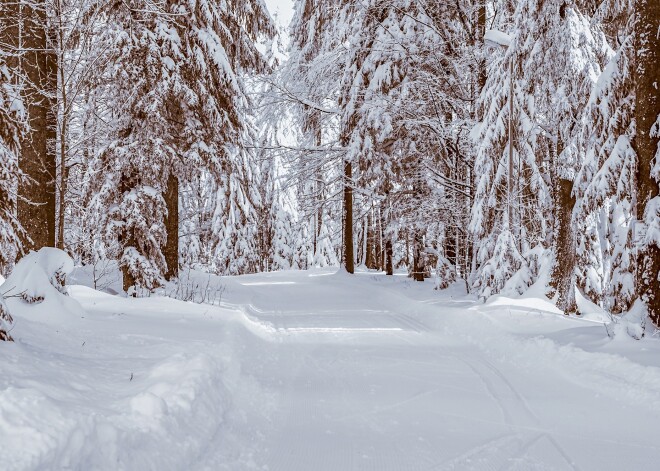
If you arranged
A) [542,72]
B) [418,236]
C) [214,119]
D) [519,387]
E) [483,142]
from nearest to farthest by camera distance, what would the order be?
1. [519,387]
2. [542,72]
3. [483,142]
4. [214,119]
5. [418,236]

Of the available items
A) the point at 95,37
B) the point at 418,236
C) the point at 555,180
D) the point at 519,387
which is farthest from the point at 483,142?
the point at 95,37

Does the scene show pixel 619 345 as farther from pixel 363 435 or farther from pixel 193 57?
pixel 193 57

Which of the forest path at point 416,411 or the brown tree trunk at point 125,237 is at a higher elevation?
the brown tree trunk at point 125,237

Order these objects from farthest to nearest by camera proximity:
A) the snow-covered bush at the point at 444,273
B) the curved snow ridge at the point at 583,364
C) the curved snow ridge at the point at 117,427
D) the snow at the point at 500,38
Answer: the snow-covered bush at the point at 444,273 → the snow at the point at 500,38 → the curved snow ridge at the point at 583,364 → the curved snow ridge at the point at 117,427

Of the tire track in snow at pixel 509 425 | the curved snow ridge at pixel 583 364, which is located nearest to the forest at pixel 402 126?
the curved snow ridge at pixel 583 364

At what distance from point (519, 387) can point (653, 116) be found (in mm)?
4676

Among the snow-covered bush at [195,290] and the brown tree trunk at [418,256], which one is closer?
the snow-covered bush at [195,290]

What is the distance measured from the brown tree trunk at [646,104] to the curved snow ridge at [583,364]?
155 cm

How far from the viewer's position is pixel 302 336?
9.52m

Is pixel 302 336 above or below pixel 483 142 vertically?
below

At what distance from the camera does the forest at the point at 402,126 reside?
344 inches

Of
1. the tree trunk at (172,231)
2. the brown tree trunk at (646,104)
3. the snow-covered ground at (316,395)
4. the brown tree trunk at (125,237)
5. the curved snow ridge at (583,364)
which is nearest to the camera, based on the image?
the snow-covered ground at (316,395)

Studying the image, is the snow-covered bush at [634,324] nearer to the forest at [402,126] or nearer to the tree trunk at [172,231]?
the forest at [402,126]

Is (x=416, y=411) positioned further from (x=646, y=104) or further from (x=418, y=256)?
(x=418, y=256)
